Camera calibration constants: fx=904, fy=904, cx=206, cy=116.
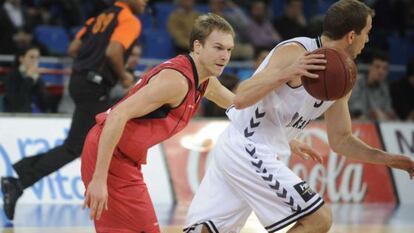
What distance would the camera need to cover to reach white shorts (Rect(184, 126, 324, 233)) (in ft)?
15.4

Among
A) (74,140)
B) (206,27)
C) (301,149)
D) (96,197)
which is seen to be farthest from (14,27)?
(96,197)

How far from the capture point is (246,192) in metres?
4.84

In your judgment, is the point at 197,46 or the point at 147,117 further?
the point at 197,46

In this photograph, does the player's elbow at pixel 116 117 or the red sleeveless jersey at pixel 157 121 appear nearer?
the player's elbow at pixel 116 117

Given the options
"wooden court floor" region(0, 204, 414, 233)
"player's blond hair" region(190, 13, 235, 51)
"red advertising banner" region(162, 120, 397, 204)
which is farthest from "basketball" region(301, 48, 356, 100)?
"red advertising banner" region(162, 120, 397, 204)

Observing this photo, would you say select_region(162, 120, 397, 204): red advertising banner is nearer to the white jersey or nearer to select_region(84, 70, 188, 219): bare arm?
the white jersey

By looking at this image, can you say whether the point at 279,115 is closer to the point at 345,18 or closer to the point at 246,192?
the point at 246,192

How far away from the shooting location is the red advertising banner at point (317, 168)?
9.52 metres

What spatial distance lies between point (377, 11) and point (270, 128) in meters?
9.74

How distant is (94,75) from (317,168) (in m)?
3.25

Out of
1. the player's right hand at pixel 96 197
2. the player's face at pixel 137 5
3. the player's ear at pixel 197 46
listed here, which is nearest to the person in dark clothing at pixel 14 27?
the player's face at pixel 137 5

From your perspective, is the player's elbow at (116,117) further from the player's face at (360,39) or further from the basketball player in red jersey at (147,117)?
the player's face at (360,39)

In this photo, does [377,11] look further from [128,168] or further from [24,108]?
[128,168]

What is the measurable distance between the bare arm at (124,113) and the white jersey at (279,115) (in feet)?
1.50
